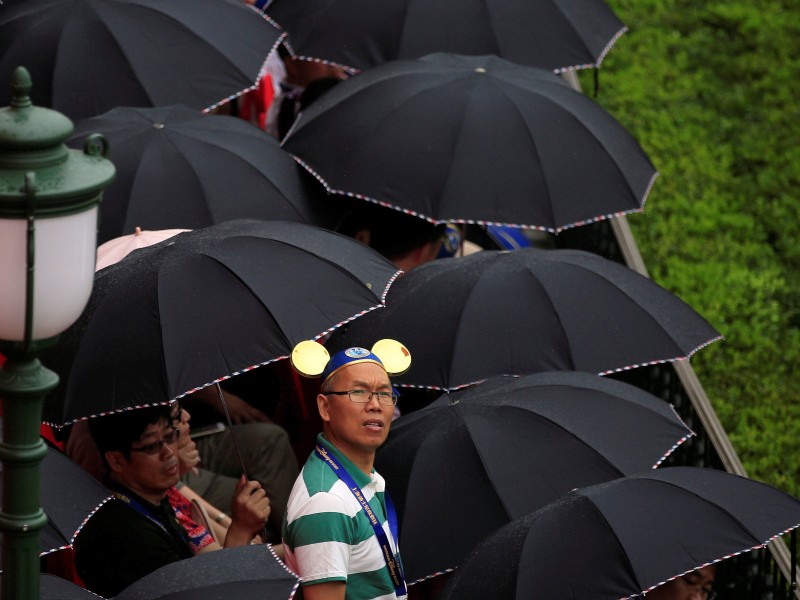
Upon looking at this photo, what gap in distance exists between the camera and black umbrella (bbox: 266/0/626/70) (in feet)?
32.3

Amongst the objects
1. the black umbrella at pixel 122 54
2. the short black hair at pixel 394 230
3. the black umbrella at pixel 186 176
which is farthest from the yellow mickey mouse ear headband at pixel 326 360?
the black umbrella at pixel 122 54

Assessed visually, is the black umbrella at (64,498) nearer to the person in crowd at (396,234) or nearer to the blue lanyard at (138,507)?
the blue lanyard at (138,507)

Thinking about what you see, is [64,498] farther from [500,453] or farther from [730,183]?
[730,183]

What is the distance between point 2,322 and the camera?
4277 mm

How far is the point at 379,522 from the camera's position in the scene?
5.63 meters

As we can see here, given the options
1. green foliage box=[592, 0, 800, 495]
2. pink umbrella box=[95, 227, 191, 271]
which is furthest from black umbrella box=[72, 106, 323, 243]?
green foliage box=[592, 0, 800, 495]

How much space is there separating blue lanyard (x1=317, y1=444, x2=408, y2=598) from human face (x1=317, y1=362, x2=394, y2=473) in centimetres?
7

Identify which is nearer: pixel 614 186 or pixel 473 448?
pixel 473 448

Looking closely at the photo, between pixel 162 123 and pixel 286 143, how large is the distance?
2.67 feet

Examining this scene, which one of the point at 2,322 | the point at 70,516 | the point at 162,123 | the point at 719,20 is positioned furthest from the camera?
the point at 719,20

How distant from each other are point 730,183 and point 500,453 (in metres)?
7.83

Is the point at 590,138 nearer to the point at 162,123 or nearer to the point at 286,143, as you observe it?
the point at 286,143

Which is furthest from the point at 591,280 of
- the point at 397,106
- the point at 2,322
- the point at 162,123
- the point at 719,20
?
the point at 719,20

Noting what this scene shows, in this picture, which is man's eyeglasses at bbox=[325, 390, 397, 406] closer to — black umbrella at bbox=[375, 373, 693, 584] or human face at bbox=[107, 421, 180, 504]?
black umbrella at bbox=[375, 373, 693, 584]
